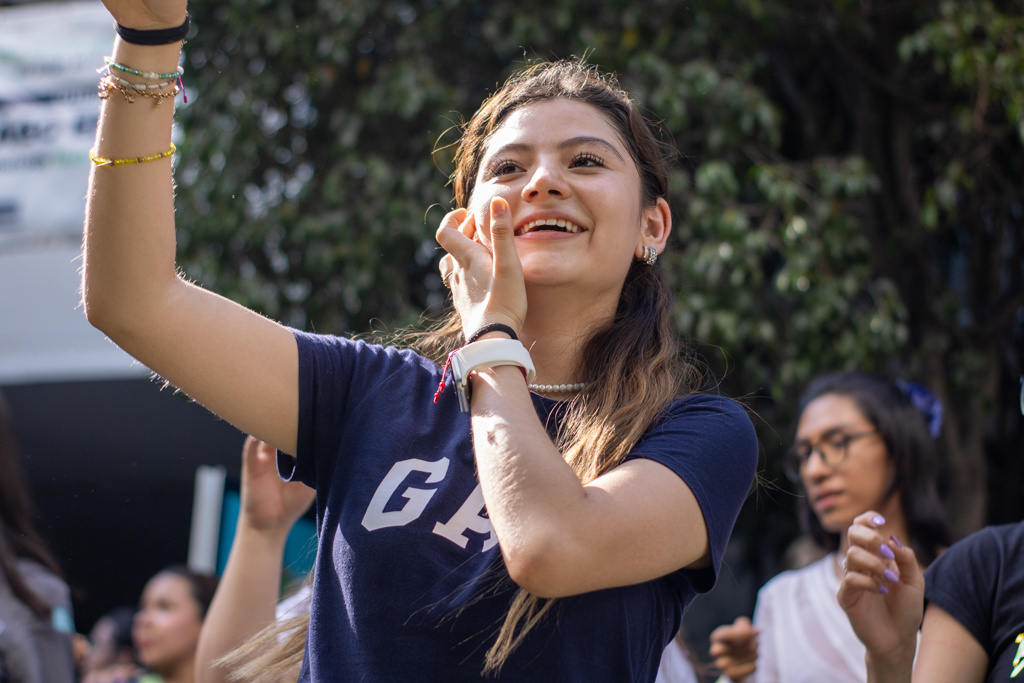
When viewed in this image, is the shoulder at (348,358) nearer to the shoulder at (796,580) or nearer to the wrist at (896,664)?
the wrist at (896,664)

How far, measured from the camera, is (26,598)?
2498 millimetres

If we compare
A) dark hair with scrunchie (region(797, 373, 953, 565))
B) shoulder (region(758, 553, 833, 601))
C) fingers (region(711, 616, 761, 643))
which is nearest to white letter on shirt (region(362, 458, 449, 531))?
fingers (region(711, 616, 761, 643))

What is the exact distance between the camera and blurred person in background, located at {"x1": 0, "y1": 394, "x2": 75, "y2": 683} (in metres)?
2.41

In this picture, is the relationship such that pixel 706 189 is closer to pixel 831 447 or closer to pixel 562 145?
pixel 831 447

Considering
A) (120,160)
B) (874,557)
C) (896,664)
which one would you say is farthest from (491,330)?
(896,664)

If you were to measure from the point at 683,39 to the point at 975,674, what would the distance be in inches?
137

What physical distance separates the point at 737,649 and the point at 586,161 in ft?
4.67

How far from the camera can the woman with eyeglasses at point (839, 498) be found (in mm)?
2650

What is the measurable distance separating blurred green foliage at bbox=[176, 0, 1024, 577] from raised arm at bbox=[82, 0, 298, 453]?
2.90m

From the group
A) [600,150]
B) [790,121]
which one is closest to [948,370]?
[790,121]

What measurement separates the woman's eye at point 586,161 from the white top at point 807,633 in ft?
4.86

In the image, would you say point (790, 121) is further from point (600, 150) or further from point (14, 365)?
point (14, 365)

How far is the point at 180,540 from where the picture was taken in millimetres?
5027

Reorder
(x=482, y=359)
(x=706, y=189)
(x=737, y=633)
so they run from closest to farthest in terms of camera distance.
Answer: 1. (x=482, y=359)
2. (x=737, y=633)
3. (x=706, y=189)
